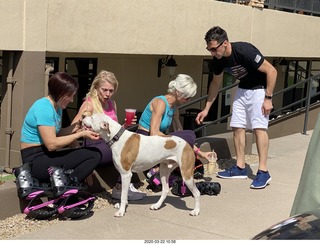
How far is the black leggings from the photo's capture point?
175 inches

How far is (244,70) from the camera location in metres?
5.84

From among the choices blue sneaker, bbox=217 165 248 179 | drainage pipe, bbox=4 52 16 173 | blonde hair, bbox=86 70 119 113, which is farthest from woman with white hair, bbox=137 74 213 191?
drainage pipe, bbox=4 52 16 173

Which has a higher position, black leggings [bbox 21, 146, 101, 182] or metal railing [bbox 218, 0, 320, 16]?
metal railing [bbox 218, 0, 320, 16]

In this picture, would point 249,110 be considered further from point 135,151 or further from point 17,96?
point 17,96

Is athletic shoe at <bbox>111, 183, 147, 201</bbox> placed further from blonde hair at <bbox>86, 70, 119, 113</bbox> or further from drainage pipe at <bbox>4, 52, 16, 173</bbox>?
drainage pipe at <bbox>4, 52, 16, 173</bbox>

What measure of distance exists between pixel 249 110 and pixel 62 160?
2.41 m

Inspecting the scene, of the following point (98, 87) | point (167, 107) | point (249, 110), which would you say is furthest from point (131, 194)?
point (249, 110)

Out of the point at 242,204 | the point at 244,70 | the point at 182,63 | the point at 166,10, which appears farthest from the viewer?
the point at 182,63

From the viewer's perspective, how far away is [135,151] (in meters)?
4.62

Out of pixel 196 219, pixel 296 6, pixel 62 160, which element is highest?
pixel 296 6

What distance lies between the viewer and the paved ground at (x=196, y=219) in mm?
4301

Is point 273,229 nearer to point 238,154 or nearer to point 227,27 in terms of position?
point 238,154

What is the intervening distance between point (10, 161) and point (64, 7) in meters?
2.07

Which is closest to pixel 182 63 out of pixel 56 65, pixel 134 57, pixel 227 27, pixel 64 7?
pixel 134 57
